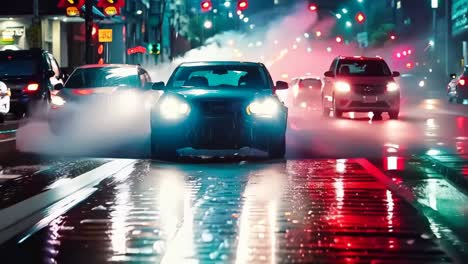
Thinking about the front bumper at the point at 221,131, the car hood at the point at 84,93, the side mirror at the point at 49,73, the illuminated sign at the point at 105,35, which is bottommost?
the front bumper at the point at 221,131

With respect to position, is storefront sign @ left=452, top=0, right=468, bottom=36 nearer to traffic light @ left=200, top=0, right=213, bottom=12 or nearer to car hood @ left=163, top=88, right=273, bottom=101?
traffic light @ left=200, top=0, right=213, bottom=12

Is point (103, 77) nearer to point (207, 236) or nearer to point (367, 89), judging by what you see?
point (367, 89)

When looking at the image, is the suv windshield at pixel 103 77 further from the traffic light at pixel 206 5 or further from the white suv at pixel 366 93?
the traffic light at pixel 206 5

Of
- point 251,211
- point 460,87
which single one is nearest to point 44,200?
point 251,211

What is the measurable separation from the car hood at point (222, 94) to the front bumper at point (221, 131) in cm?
30

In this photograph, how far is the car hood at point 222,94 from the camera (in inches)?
546

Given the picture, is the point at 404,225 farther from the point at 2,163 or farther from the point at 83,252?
the point at 2,163

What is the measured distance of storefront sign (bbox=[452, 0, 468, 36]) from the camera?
7975 centimetres

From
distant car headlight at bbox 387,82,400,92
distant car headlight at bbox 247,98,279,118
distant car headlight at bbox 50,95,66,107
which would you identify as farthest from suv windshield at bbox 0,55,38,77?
distant car headlight at bbox 247,98,279,118

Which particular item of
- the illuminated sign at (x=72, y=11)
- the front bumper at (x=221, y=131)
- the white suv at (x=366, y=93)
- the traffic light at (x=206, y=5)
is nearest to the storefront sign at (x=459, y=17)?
the traffic light at (x=206, y=5)

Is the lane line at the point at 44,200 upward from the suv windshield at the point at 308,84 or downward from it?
downward

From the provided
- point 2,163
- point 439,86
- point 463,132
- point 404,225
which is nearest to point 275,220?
point 404,225

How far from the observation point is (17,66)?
92.0ft

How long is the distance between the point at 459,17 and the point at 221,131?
73.5 metres
